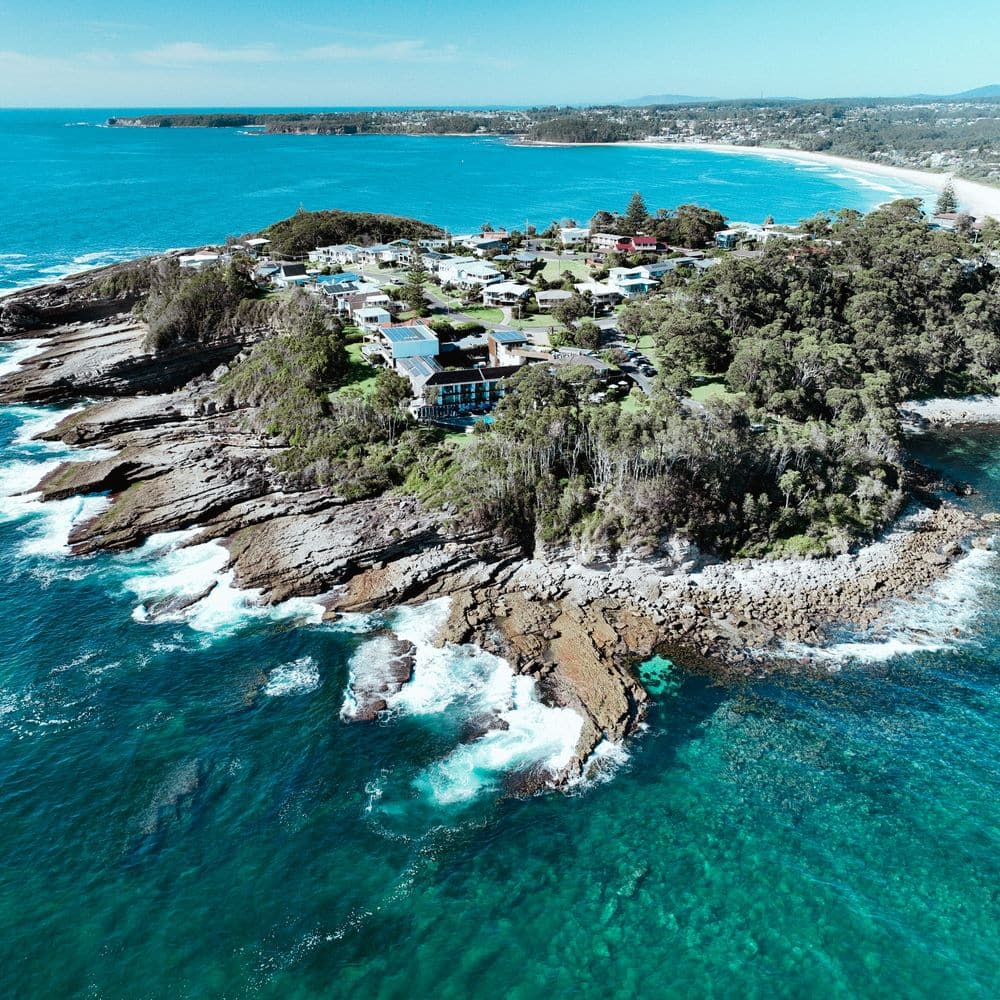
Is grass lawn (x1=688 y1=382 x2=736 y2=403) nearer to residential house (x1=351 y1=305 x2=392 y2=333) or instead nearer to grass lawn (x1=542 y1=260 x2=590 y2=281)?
residential house (x1=351 y1=305 x2=392 y2=333)

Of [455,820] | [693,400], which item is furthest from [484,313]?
[455,820]

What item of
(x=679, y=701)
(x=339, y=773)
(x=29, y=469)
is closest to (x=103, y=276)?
(x=29, y=469)

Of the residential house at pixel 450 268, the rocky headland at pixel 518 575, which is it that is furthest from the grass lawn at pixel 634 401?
the residential house at pixel 450 268

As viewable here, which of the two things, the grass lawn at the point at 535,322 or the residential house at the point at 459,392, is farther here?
the grass lawn at the point at 535,322

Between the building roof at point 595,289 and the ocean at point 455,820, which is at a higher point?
the building roof at point 595,289

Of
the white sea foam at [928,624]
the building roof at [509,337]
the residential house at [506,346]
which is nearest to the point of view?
the white sea foam at [928,624]

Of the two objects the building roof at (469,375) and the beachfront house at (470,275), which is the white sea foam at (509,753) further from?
the beachfront house at (470,275)

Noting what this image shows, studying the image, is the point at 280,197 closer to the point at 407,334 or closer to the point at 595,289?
the point at 595,289
